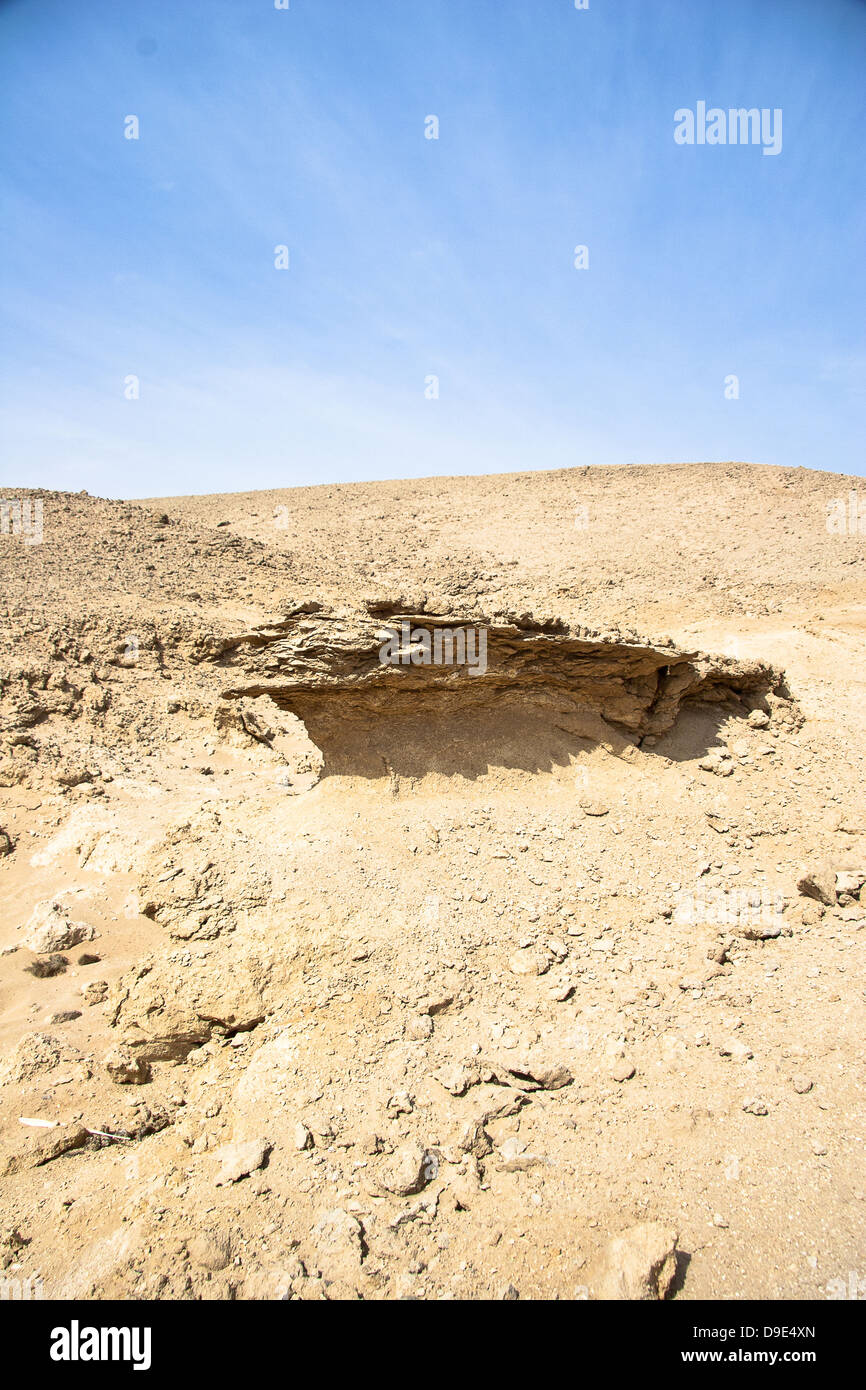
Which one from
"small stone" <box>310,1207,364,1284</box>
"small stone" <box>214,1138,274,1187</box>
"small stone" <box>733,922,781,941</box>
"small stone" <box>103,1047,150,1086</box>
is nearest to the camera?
"small stone" <box>310,1207,364,1284</box>

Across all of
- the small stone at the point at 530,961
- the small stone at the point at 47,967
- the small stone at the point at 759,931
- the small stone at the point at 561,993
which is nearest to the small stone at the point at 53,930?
the small stone at the point at 47,967

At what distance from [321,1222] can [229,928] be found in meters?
2.04

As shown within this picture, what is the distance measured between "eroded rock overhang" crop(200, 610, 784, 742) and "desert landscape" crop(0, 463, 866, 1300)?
0.10 ft

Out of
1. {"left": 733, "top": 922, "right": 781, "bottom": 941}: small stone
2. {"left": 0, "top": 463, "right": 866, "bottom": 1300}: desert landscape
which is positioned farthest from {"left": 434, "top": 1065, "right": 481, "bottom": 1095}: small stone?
{"left": 733, "top": 922, "right": 781, "bottom": 941}: small stone

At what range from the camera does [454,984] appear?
4.02 meters

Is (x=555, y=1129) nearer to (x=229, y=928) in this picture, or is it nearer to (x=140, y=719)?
(x=229, y=928)

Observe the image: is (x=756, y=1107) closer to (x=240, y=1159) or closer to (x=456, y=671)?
(x=240, y=1159)

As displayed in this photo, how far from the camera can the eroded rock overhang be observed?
16.1 feet

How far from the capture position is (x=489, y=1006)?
3.96 meters

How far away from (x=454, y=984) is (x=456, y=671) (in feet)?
7.49

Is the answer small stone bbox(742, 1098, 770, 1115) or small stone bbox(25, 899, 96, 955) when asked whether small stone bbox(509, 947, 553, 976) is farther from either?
small stone bbox(25, 899, 96, 955)

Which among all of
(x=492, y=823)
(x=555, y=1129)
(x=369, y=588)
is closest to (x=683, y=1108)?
(x=555, y=1129)

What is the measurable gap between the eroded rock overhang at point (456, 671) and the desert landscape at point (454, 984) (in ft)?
0.10
